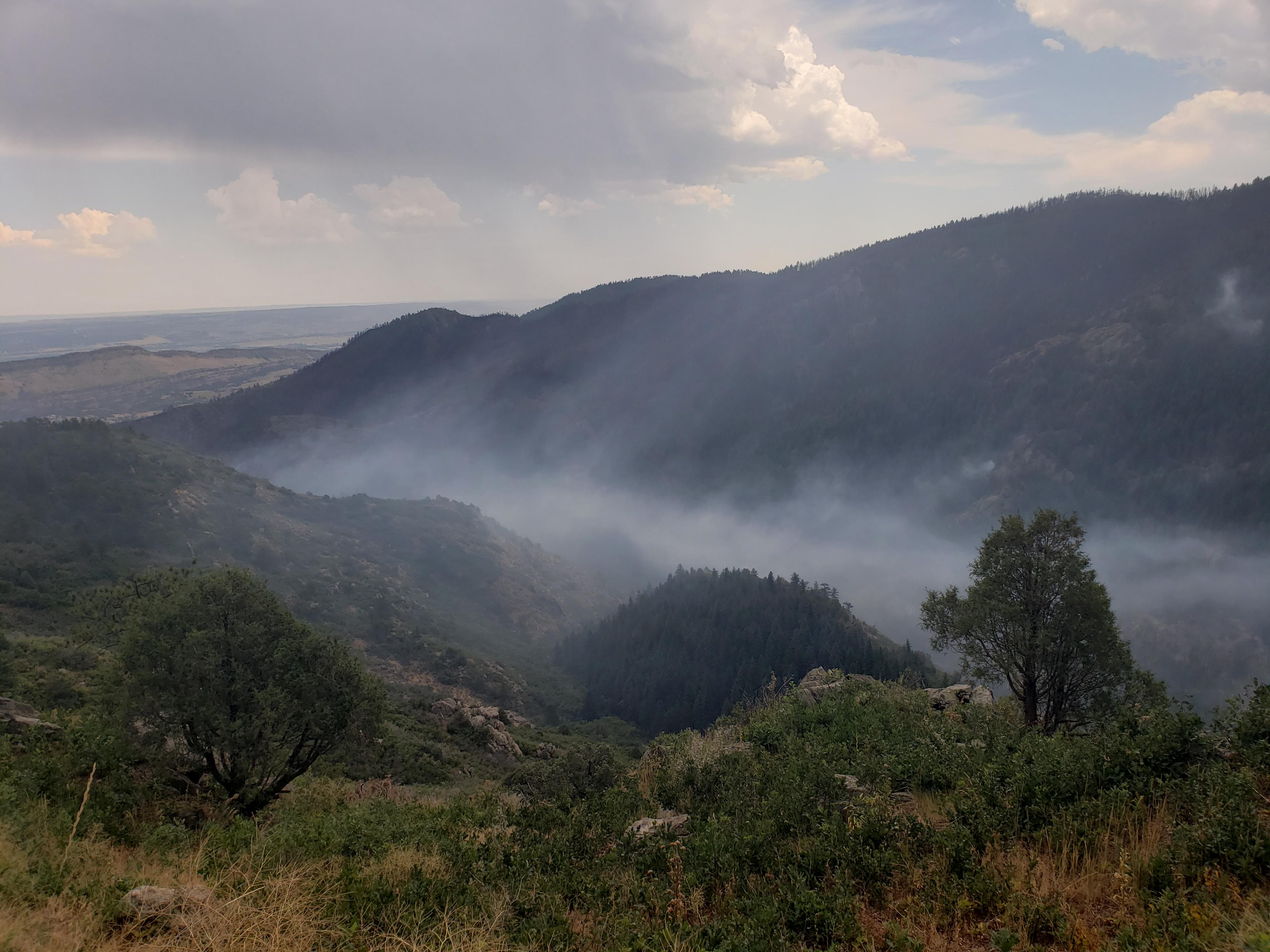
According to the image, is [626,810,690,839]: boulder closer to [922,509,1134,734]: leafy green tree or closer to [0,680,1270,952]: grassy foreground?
[0,680,1270,952]: grassy foreground

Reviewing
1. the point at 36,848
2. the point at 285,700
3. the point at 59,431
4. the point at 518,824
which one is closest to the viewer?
the point at 36,848

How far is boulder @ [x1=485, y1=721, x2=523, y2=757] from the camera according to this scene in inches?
1500

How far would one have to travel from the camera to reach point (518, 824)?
10.4m

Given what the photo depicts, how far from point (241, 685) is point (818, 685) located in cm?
1982

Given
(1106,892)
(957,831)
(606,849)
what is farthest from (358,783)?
(1106,892)

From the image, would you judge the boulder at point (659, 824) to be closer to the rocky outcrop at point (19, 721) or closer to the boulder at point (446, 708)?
the rocky outcrop at point (19, 721)

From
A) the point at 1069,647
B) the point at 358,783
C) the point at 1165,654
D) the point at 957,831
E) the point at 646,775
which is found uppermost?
the point at 957,831

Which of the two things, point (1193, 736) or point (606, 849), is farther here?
point (606, 849)

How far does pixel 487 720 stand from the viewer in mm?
43875

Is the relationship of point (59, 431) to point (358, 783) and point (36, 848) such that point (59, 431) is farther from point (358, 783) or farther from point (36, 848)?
point (36, 848)

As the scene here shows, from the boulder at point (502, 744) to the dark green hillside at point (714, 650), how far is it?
48.8 m

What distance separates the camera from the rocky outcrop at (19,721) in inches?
539

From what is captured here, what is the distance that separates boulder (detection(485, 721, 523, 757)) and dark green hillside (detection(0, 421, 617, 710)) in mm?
26354

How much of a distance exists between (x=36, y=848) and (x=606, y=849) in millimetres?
7354
